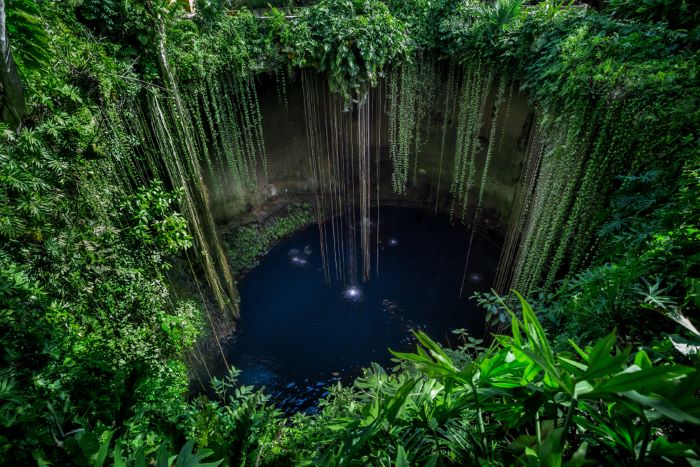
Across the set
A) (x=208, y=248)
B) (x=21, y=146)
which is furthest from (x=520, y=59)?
(x=21, y=146)

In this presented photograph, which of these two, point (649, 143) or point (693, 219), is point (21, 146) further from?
point (649, 143)

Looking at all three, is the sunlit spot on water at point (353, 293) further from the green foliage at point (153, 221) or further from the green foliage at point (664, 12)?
the green foliage at point (664, 12)

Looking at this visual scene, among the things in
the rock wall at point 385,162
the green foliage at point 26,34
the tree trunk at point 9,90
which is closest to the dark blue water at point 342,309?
the rock wall at point 385,162

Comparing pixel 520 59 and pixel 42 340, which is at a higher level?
pixel 520 59

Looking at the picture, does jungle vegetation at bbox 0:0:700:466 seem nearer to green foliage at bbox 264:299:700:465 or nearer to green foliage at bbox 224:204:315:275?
green foliage at bbox 264:299:700:465

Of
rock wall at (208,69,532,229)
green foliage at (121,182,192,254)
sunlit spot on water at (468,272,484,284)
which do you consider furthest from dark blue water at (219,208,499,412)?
green foliage at (121,182,192,254)
